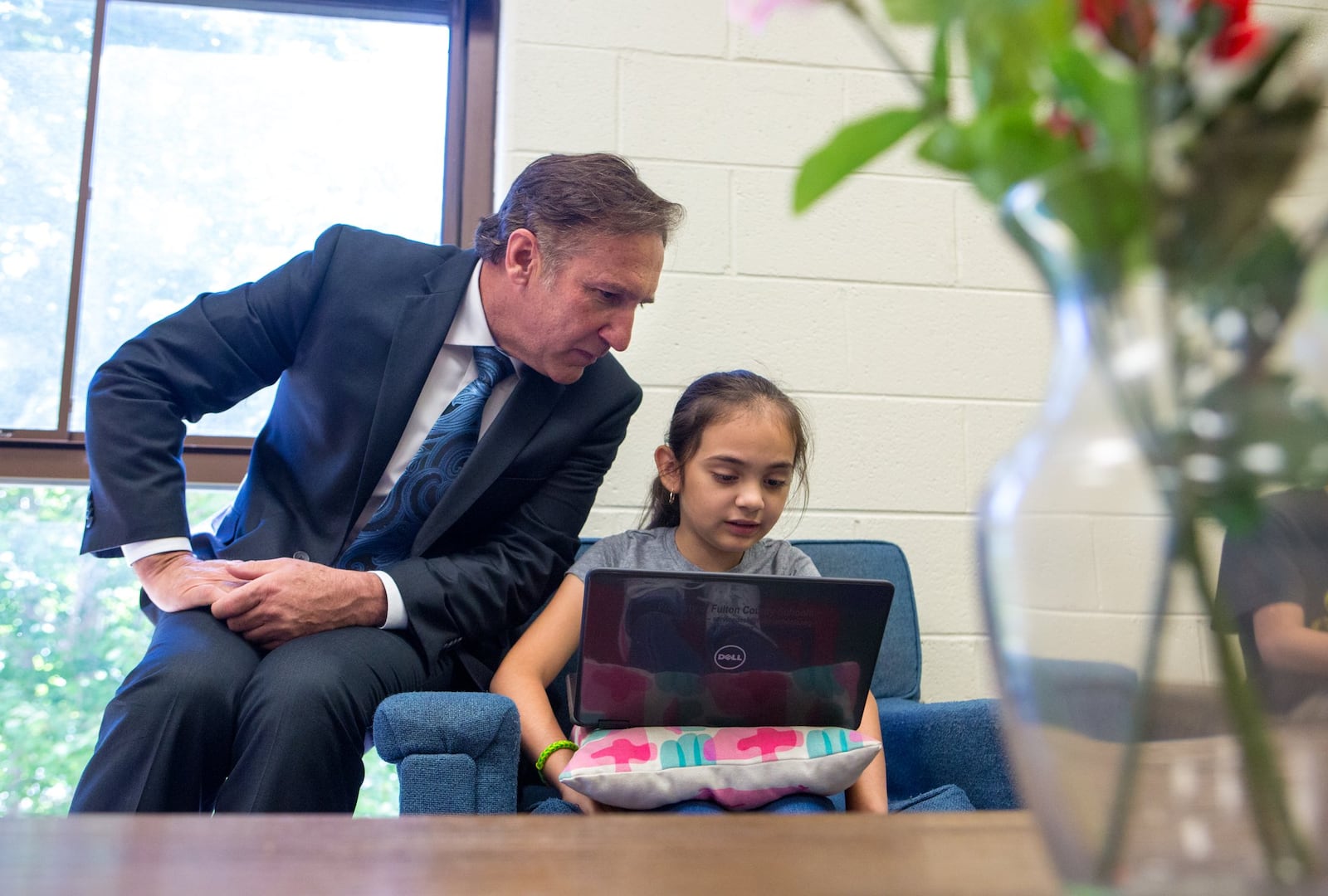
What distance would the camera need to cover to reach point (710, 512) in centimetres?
163

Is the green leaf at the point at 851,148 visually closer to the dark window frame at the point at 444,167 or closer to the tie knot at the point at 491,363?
the tie knot at the point at 491,363

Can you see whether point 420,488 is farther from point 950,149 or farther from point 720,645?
point 950,149

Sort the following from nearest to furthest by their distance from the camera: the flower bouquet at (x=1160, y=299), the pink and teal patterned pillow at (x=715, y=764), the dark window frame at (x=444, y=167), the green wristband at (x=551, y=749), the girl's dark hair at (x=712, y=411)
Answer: the flower bouquet at (x=1160, y=299) → the pink and teal patterned pillow at (x=715, y=764) → the green wristband at (x=551, y=749) → the girl's dark hair at (x=712, y=411) → the dark window frame at (x=444, y=167)

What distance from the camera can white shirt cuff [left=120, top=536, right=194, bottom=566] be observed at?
1465 mm

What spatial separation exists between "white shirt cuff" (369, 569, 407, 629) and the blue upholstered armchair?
23cm

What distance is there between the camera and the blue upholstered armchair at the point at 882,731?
1171 mm

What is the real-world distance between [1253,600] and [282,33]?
2.32 metres

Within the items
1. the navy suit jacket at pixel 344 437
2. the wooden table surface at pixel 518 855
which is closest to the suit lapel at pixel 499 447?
the navy suit jacket at pixel 344 437

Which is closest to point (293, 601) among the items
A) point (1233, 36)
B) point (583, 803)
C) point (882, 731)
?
point (583, 803)

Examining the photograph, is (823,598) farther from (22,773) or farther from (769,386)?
(22,773)

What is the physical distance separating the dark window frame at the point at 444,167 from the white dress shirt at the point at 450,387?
428 millimetres

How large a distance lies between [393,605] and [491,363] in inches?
15.6

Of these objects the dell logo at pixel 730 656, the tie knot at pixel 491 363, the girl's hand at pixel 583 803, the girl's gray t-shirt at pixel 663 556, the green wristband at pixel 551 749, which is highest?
the tie knot at pixel 491 363

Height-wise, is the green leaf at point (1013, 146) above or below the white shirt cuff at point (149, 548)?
above
